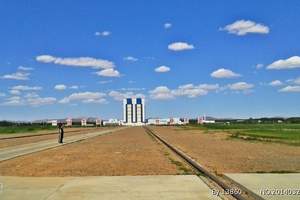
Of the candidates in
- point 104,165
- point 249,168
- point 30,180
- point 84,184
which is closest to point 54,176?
point 30,180

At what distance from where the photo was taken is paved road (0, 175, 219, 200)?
11312 millimetres

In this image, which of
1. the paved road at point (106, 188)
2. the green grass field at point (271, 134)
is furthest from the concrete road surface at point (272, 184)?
the green grass field at point (271, 134)

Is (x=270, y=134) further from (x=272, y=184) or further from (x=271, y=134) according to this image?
(x=272, y=184)

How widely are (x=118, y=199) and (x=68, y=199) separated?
1.11 metres

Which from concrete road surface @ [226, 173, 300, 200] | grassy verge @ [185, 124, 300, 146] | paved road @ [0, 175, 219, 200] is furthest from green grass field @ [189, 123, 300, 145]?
paved road @ [0, 175, 219, 200]

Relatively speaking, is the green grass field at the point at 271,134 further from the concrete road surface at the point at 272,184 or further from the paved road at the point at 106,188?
the paved road at the point at 106,188

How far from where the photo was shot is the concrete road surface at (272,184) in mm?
11008

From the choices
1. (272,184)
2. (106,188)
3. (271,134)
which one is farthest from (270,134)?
(106,188)

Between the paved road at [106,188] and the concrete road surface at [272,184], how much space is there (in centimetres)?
114

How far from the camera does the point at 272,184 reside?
12.9 metres

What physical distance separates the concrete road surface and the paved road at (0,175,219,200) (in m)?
1.14

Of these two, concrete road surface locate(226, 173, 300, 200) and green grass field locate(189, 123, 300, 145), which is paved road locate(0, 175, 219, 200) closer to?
concrete road surface locate(226, 173, 300, 200)

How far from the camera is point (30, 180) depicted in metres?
14.9

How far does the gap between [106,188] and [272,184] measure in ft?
14.1
